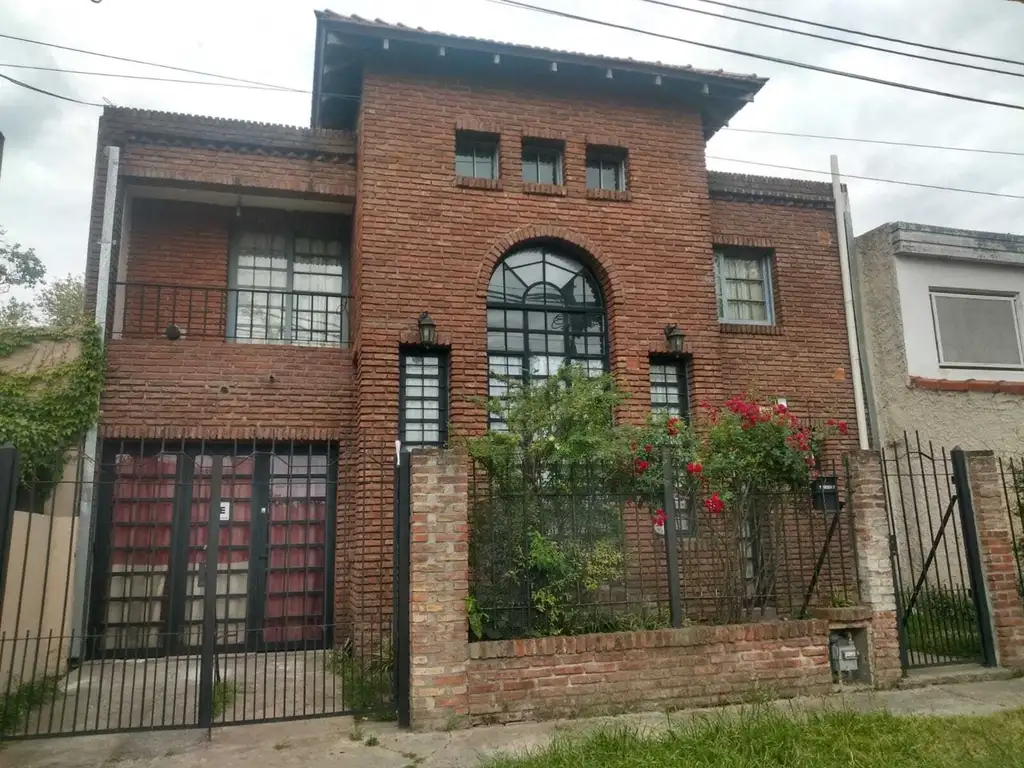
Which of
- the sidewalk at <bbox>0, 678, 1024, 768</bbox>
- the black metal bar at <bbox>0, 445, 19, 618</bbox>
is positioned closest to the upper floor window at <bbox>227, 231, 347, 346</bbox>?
the black metal bar at <bbox>0, 445, 19, 618</bbox>

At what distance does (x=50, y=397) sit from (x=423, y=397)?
156 inches

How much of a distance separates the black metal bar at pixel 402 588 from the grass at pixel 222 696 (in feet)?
4.29

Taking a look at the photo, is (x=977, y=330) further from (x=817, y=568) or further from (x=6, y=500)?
(x=6, y=500)

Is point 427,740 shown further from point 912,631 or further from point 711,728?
point 912,631

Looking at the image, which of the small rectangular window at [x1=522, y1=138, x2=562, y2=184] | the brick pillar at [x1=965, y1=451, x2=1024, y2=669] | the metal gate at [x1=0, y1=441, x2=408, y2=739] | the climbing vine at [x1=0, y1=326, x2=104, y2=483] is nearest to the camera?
the metal gate at [x1=0, y1=441, x2=408, y2=739]

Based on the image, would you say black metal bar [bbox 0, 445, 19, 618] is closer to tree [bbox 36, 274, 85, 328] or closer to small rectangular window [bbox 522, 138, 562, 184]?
small rectangular window [bbox 522, 138, 562, 184]

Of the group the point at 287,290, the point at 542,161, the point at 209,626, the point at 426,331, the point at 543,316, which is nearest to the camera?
the point at 209,626

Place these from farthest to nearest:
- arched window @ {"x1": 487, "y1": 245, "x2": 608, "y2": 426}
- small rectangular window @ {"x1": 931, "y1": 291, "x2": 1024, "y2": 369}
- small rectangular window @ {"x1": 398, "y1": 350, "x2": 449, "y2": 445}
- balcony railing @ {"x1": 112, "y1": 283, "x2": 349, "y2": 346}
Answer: small rectangular window @ {"x1": 931, "y1": 291, "x2": 1024, "y2": 369} < arched window @ {"x1": 487, "y1": 245, "x2": 608, "y2": 426} < balcony railing @ {"x1": 112, "y1": 283, "x2": 349, "y2": 346} < small rectangular window @ {"x1": 398, "y1": 350, "x2": 449, "y2": 445}

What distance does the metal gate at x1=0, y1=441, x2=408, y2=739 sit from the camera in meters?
6.05

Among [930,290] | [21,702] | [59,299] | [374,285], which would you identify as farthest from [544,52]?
[59,299]

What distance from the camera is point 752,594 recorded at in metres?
6.66

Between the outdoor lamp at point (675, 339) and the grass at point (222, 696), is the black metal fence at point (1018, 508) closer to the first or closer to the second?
the outdoor lamp at point (675, 339)

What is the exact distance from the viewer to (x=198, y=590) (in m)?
8.34

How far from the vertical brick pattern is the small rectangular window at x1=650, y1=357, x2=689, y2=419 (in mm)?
3610
